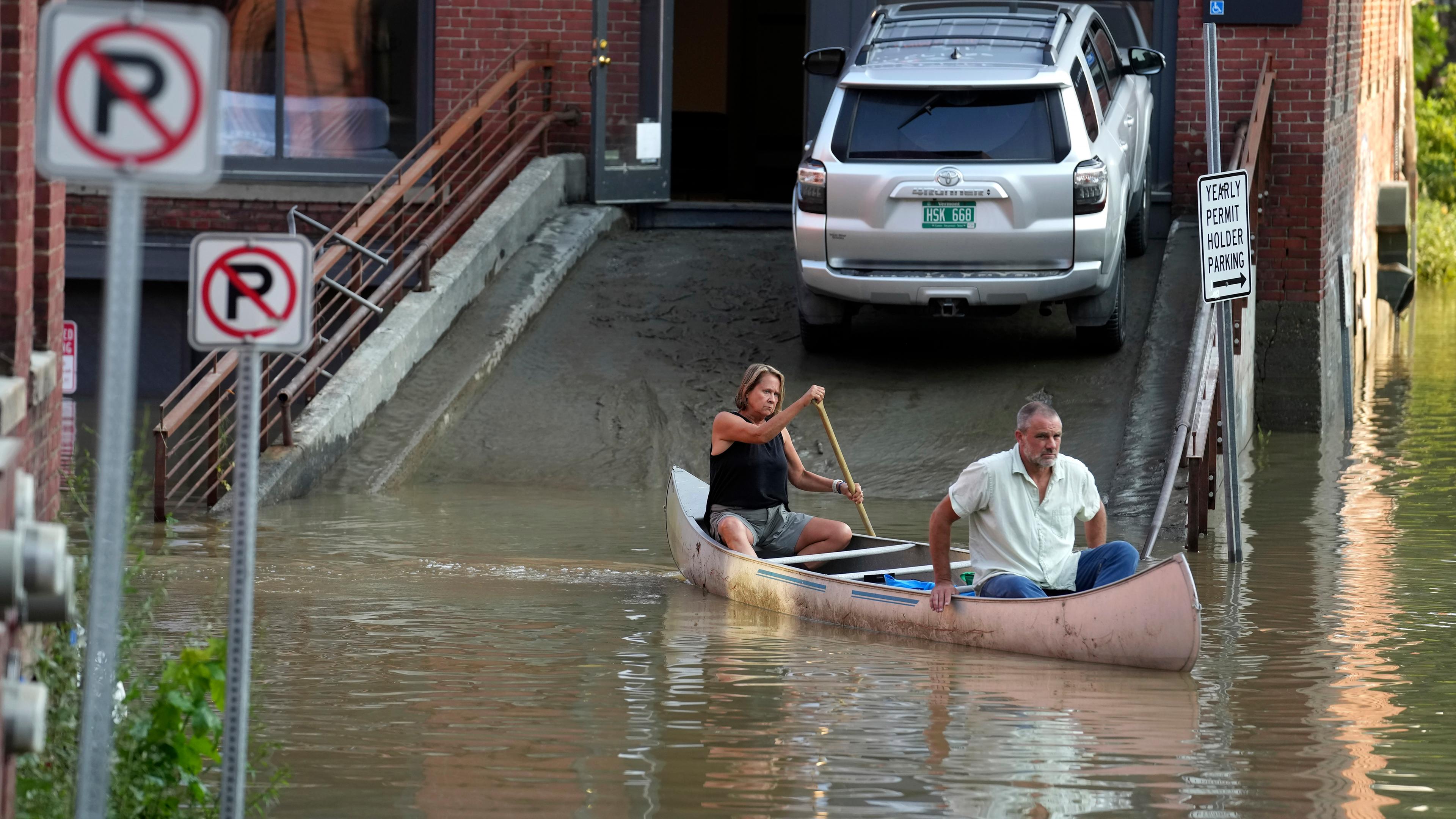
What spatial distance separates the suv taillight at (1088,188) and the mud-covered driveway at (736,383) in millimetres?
1490

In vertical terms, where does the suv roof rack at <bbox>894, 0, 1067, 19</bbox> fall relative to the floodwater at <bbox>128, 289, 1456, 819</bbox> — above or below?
above

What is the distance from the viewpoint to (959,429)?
14.2m

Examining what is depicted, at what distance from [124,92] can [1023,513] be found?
5.43 meters

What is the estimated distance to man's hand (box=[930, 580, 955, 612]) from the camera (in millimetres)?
9281

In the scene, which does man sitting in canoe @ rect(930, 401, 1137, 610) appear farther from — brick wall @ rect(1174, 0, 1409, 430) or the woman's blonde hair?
brick wall @ rect(1174, 0, 1409, 430)

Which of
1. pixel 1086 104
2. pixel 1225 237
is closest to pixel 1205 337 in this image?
pixel 1086 104

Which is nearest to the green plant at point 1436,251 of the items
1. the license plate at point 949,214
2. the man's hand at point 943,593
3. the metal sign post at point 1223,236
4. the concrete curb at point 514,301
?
the concrete curb at point 514,301

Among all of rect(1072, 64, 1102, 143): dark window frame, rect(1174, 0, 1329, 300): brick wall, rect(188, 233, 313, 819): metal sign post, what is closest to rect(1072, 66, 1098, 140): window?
rect(1072, 64, 1102, 143): dark window frame

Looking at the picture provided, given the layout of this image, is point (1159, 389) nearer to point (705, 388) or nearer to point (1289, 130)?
point (705, 388)

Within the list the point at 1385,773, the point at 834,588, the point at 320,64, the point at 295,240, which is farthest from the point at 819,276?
the point at 295,240

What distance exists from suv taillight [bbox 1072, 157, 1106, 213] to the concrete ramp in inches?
58.5

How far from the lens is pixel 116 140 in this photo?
15.3ft

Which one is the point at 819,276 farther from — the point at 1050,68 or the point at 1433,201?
the point at 1433,201

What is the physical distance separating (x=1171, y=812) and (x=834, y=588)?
3.51 meters
